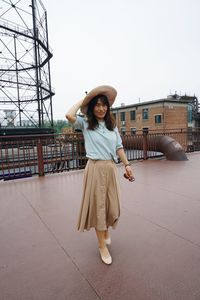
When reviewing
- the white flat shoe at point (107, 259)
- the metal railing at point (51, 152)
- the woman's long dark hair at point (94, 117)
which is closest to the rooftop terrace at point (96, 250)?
the white flat shoe at point (107, 259)

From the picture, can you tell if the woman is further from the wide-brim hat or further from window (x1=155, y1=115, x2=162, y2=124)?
window (x1=155, y1=115, x2=162, y2=124)

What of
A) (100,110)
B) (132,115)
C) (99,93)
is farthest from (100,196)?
(132,115)

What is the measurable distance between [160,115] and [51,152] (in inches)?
756

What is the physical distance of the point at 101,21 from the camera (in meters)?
10.5

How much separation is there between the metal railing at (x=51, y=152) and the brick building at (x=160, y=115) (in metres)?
13.8

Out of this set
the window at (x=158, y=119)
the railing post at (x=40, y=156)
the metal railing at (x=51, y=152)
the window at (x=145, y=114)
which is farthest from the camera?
the window at (x=145, y=114)

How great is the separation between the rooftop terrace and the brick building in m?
18.3

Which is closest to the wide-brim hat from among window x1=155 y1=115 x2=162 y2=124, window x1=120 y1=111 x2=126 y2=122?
window x1=155 y1=115 x2=162 y2=124

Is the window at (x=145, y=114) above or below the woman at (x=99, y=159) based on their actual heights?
above

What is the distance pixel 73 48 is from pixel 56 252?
57.2 feet

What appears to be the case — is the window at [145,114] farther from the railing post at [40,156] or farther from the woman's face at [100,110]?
the woman's face at [100,110]

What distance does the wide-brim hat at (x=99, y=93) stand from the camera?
5.25 ft

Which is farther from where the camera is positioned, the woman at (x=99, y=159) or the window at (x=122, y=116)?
the window at (x=122, y=116)

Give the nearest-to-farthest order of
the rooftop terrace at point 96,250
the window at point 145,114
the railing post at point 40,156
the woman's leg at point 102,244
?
the rooftop terrace at point 96,250, the woman's leg at point 102,244, the railing post at point 40,156, the window at point 145,114
